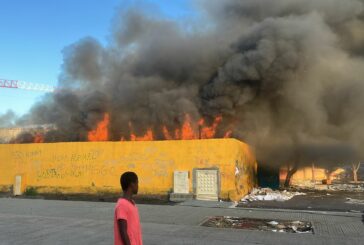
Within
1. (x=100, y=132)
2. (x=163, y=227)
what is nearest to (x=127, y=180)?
(x=163, y=227)

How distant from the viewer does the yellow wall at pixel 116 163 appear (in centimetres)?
1594

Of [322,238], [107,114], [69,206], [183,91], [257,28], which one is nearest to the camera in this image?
[322,238]

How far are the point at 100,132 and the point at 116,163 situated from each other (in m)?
8.76

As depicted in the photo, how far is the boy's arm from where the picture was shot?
3.36 meters

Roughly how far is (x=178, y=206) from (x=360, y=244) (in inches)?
295

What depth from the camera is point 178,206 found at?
45.3 feet

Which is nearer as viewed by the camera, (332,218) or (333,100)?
(332,218)

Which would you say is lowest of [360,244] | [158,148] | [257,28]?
[360,244]

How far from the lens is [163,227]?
30.1 ft

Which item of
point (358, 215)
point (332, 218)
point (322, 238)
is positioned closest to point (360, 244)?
point (322, 238)

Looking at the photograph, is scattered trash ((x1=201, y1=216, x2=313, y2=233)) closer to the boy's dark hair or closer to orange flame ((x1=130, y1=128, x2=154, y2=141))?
the boy's dark hair

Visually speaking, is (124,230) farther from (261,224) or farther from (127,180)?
(261,224)

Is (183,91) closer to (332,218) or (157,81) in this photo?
(157,81)

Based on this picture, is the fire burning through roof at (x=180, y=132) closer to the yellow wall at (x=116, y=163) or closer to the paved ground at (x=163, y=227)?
the yellow wall at (x=116, y=163)
